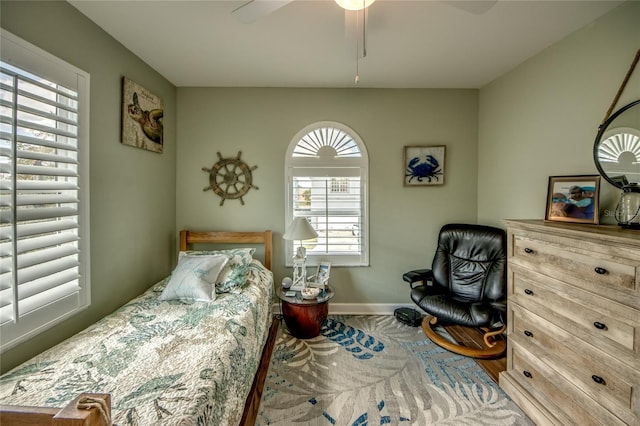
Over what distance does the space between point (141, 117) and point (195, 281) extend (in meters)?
1.56

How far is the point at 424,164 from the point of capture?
3.04 meters

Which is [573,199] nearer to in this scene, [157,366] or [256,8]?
[256,8]

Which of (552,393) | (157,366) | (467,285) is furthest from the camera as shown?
(467,285)

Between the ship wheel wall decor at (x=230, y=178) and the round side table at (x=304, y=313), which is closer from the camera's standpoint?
the round side table at (x=304, y=313)

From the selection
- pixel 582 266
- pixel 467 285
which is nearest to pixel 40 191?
pixel 582 266

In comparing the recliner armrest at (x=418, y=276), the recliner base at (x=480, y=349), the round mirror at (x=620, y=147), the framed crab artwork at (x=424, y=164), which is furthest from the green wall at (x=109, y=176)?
the round mirror at (x=620, y=147)

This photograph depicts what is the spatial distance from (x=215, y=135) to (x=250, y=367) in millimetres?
2420

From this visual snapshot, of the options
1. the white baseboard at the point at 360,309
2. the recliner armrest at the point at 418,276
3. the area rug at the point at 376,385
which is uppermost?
the recliner armrest at the point at 418,276

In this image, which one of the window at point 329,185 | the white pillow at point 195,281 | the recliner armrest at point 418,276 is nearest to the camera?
the white pillow at point 195,281

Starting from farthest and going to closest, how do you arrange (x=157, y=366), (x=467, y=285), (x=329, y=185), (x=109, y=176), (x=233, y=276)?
(x=329, y=185) < (x=467, y=285) < (x=233, y=276) < (x=109, y=176) < (x=157, y=366)

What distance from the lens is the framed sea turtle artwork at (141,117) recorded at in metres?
2.16

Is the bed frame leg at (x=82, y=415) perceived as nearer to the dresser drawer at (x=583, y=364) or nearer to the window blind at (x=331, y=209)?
the dresser drawer at (x=583, y=364)

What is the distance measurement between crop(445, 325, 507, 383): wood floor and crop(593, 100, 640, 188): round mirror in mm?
1597

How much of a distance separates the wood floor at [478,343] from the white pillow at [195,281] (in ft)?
7.63
